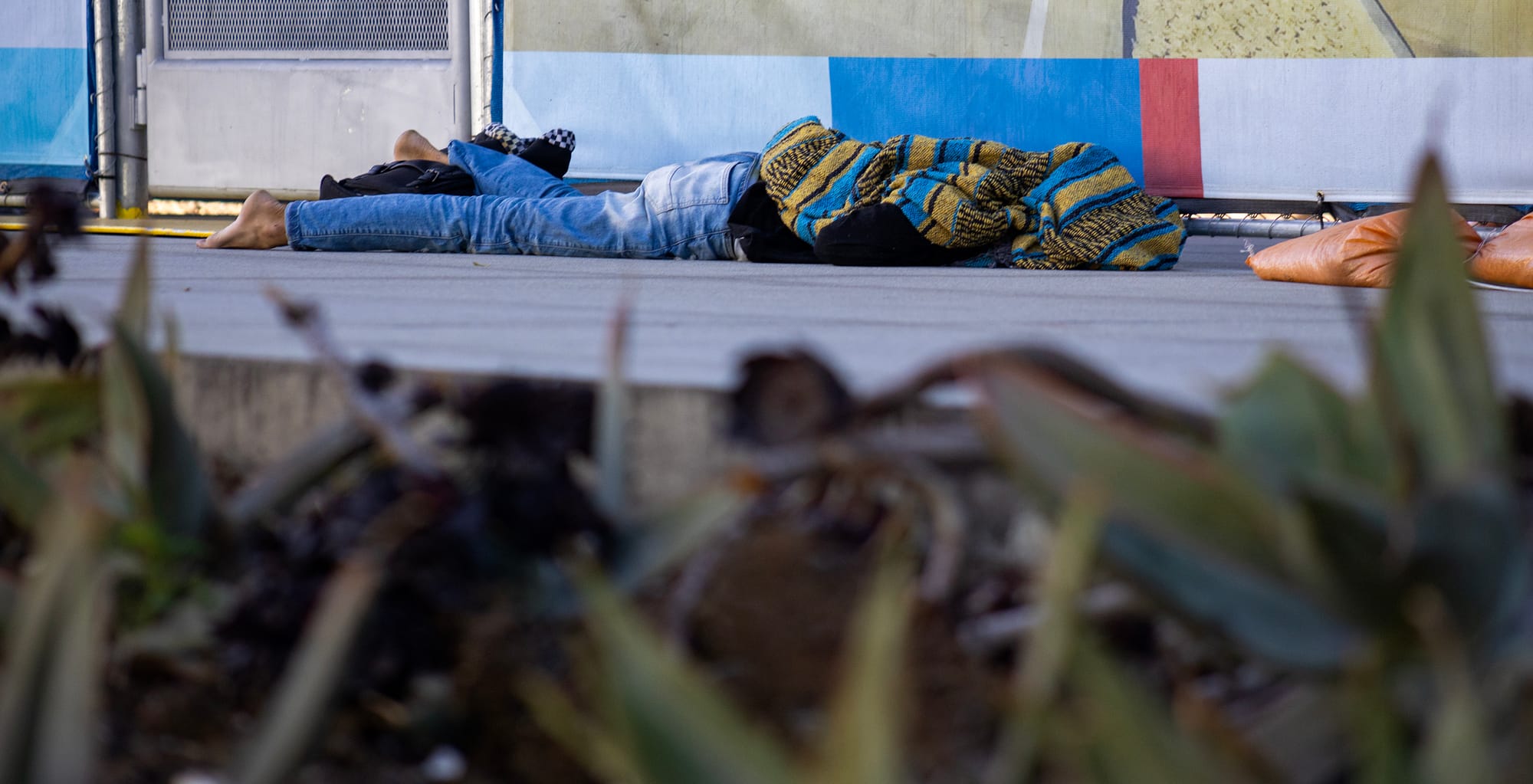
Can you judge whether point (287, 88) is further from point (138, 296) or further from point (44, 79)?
point (138, 296)

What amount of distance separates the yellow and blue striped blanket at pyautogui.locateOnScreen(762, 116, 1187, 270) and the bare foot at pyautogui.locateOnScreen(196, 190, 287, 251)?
128 centimetres

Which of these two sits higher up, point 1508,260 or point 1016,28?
point 1016,28

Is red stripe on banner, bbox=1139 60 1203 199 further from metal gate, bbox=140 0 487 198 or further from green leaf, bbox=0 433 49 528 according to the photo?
green leaf, bbox=0 433 49 528

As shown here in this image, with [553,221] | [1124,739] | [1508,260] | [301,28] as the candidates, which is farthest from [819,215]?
[301,28]

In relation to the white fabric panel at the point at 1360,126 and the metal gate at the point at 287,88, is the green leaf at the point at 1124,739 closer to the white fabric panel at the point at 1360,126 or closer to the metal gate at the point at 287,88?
the white fabric panel at the point at 1360,126

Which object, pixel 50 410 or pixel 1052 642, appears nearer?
pixel 1052 642

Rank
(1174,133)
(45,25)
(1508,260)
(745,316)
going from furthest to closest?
1. (45,25)
2. (1174,133)
3. (1508,260)
4. (745,316)

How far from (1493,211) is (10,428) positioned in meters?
4.12

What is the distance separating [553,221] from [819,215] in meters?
0.72

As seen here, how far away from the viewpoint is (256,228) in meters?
3.40

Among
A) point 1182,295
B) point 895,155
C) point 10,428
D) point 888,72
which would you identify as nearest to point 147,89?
point 888,72

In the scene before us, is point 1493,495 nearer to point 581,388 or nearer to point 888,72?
point 581,388

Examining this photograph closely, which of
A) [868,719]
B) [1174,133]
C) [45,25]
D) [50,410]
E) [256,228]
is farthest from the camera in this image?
[45,25]

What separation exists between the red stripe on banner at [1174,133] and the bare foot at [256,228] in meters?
2.52
